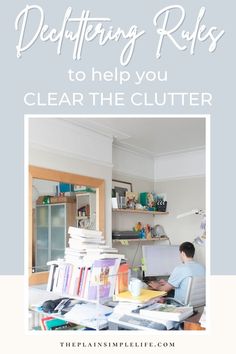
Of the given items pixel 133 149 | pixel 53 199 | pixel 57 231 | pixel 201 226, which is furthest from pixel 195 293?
pixel 133 149

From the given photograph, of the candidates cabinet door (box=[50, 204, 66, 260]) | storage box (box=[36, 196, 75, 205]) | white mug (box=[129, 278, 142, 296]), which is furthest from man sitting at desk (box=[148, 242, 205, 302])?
storage box (box=[36, 196, 75, 205])

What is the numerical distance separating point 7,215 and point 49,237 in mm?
1585

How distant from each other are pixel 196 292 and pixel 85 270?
100 centimetres

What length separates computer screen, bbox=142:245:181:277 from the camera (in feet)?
13.4

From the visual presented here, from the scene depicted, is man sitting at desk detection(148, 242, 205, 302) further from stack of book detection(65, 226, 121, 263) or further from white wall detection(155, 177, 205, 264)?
white wall detection(155, 177, 205, 264)

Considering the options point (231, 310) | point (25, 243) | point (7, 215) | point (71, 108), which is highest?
point (71, 108)

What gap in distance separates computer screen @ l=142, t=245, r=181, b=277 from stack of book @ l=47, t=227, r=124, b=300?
69.3 inches

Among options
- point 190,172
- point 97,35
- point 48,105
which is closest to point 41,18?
point 97,35

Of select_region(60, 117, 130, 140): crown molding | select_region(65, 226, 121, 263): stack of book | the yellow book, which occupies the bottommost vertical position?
the yellow book

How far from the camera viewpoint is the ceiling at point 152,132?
10.6ft

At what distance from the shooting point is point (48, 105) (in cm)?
157

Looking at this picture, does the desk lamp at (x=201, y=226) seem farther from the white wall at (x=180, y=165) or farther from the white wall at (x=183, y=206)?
the white wall at (x=180, y=165)

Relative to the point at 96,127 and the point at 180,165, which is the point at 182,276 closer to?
the point at 96,127

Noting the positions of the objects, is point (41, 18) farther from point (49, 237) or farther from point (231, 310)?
point (49, 237)
